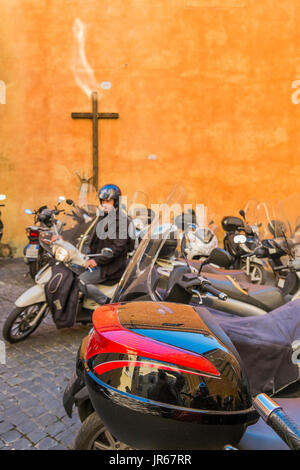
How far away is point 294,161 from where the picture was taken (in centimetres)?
916

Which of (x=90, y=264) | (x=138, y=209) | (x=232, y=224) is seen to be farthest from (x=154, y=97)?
(x=90, y=264)

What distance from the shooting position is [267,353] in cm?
179

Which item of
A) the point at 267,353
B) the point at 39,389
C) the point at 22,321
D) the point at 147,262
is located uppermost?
the point at 147,262

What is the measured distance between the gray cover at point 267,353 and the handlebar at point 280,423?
648 mm

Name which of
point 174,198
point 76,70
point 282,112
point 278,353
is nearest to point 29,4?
point 76,70

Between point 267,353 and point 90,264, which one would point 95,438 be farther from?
point 90,264

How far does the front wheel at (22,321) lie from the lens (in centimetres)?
359

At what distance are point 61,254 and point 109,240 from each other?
62 centimetres

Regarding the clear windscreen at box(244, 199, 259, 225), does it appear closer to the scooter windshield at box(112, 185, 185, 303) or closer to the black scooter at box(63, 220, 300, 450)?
the scooter windshield at box(112, 185, 185, 303)

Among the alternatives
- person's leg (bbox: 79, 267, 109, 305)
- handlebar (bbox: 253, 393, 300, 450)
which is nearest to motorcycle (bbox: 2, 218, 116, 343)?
person's leg (bbox: 79, 267, 109, 305)

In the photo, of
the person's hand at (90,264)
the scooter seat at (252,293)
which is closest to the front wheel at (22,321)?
the person's hand at (90,264)

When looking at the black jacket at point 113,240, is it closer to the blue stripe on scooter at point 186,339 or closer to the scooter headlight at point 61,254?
the scooter headlight at point 61,254
